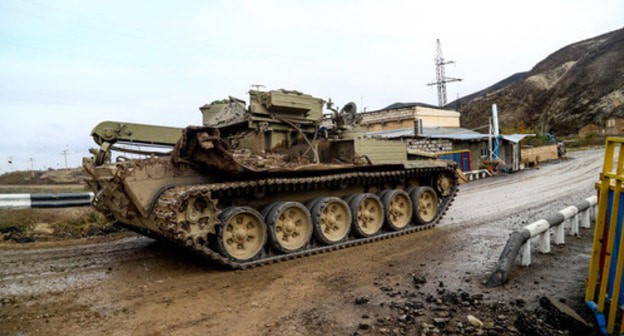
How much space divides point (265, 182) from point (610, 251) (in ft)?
16.5

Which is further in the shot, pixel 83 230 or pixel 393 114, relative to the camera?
pixel 393 114

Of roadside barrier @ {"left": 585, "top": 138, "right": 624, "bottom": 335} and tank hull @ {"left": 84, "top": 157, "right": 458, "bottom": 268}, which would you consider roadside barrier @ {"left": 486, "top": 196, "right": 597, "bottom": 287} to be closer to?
roadside barrier @ {"left": 585, "top": 138, "right": 624, "bottom": 335}

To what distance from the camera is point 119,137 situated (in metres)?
8.12

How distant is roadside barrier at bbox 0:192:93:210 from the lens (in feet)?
36.5

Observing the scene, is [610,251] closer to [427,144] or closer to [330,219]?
[330,219]

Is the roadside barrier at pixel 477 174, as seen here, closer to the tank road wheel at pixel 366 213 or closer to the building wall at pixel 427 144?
the building wall at pixel 427 144

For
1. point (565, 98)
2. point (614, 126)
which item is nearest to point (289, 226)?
point (614, 126)

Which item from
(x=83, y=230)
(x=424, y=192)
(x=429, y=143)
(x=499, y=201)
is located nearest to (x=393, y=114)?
(x=429, y=143)

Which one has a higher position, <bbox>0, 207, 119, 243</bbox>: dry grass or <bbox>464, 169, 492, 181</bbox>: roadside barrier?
<bbox>0, 207, 119, 243</bbox>: dry grass

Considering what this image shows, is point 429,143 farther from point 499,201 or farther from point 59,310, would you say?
point 59,310

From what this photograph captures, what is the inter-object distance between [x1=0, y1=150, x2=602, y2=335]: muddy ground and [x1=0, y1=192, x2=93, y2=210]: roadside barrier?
6.25ft

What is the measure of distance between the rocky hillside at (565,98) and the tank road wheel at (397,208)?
56716 millimetres

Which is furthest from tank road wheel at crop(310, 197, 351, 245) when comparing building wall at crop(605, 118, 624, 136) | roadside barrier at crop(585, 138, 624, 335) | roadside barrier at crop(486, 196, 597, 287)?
building wall at crop(605, 118, 624, 136)

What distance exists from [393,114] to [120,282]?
3168 centimetres
